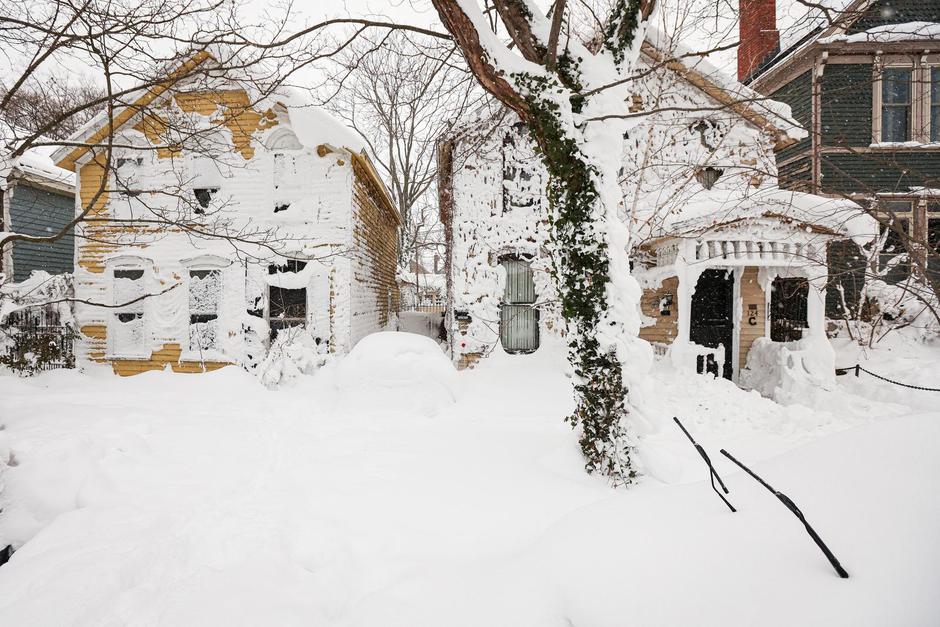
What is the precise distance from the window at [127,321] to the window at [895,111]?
69.1 feet

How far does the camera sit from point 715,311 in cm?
1121

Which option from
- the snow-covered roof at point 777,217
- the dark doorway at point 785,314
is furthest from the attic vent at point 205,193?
the dark doorway at point 785,314

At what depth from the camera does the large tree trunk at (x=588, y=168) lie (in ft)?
14.5

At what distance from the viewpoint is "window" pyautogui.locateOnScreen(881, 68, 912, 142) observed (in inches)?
477

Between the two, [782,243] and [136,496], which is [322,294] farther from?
[782,243]

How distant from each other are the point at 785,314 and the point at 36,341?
19.6 metres

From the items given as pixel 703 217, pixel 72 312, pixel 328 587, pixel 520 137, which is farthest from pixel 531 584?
pixel 72 312

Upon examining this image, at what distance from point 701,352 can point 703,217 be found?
2798 millimetres

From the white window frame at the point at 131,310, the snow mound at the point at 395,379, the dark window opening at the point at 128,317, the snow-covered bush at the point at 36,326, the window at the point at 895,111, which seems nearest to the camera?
the snow mound at the point at 395,379

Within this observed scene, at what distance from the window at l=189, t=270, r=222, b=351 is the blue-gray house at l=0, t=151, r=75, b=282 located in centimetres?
528

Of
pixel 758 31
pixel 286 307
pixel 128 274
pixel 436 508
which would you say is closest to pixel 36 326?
pixel 128 274

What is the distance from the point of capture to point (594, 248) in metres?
4.48

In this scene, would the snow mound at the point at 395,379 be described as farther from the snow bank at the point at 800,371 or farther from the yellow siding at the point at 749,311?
the yellow siding at the point at 749,311

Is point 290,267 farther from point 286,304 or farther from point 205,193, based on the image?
point 205,193
